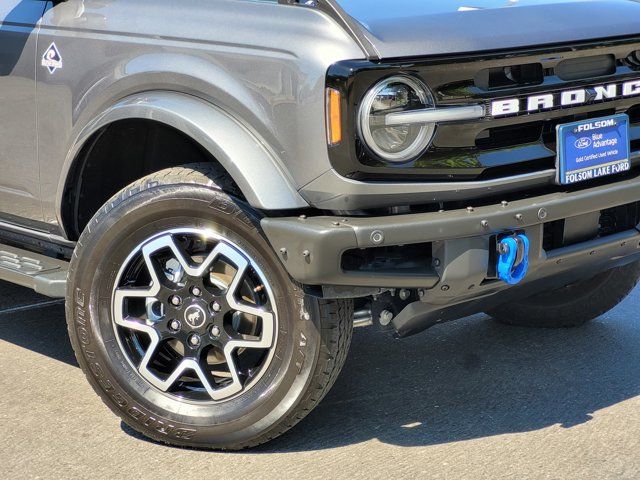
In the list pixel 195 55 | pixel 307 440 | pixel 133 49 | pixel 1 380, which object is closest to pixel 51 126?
pixel 133 49

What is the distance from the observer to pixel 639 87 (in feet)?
12.0

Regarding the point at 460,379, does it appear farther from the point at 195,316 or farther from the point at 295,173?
the point at 295,173

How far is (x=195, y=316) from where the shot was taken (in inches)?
142

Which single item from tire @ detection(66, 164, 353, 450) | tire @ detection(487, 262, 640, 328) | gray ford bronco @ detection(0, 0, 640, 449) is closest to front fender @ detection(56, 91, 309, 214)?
gray ford bronco @ detection(0, 0, 640, 449)

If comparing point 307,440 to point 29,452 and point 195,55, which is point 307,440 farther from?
point 195,55

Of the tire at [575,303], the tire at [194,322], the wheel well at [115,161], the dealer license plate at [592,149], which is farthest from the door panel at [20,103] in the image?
the tire at [575,303]

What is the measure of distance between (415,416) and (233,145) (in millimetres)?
1283

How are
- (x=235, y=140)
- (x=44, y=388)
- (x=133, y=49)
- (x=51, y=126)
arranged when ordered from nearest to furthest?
(x=235, y=140) < (x=133, y=49) < (x=51, y=126) < (x=44, y=388)

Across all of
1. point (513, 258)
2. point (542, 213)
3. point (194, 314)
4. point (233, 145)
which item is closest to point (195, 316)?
point (194, 314)

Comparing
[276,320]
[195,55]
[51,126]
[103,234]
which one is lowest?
[276,320]

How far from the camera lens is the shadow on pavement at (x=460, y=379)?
3826 millimetres

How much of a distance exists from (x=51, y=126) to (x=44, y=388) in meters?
1.03

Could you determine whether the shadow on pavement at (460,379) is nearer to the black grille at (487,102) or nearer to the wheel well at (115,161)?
the wheel well at (115,161)

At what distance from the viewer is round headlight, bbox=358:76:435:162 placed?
10.4 ft
